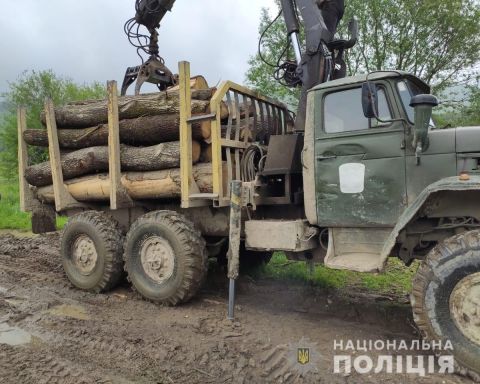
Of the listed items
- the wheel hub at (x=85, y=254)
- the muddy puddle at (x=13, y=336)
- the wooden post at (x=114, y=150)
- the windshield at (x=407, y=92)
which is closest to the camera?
the muddy puddle at (x=13, y=336)

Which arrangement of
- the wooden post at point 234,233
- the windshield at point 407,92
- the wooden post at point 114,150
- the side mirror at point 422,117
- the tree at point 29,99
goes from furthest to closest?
the tree at point 29,99
the wooden post at point 114,150
the wooden post at point 234,233
the windshield at point 407,92
the side mirror at point 422,117

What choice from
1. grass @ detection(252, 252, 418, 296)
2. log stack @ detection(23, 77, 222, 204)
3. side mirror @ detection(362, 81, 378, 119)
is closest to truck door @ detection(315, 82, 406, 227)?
side mirror @ detection(362, 81, 378, 119)

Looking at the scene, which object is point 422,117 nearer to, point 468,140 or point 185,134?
point 468,140

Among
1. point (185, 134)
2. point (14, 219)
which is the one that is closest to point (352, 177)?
point (185, 134)

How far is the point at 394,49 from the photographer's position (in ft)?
49.1

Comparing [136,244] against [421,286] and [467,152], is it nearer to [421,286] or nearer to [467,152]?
[421,286]

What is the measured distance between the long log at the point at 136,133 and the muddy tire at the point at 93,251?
39.7 inches

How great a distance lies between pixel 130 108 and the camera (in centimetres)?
576

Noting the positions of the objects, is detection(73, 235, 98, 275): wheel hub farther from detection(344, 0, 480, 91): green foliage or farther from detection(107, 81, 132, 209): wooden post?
detection(344, 0, 480, 91): green foliage

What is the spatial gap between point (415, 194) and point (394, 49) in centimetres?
1232

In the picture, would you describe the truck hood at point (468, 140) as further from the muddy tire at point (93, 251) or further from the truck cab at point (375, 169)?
the muddy tire at point (93, 251)

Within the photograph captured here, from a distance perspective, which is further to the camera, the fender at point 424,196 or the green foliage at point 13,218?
the green foliage at point 13,218

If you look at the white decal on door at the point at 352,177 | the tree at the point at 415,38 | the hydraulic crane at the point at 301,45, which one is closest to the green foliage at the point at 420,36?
the tree at the point at 415,38

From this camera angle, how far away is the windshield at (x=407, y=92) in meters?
4.32
